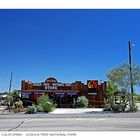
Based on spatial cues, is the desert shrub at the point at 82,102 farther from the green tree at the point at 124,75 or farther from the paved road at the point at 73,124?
the paved road at the point at 73,124

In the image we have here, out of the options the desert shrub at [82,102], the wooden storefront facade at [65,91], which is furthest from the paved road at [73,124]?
the wooden storefront facade at [65,91]

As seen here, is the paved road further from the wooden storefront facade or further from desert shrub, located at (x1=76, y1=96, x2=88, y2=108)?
the wooden storefront facade

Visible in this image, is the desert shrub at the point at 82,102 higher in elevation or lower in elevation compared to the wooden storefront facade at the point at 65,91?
lower

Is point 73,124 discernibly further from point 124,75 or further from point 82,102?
point 82,102

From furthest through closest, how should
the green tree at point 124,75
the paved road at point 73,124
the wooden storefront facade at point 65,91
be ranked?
the wooden storefront facade at point 65,91 < the green tree at point 124,75 < the paved road at point 73,124

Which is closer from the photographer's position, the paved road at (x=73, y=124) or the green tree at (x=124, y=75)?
the paved road at (x=73, y=124)

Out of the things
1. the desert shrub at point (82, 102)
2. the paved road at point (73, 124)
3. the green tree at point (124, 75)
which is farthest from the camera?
the desert shrub at point (82, 102)

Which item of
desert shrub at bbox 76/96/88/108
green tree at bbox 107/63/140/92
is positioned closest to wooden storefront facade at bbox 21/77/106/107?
desert shrub at bbox 76/96/88/108

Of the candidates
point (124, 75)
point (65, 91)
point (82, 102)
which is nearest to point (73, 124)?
point (124, 75)

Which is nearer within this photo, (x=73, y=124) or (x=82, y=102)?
(x=73, y=124)

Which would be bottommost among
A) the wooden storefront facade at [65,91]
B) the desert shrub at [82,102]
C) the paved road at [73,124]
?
the paved road at [73,124]
